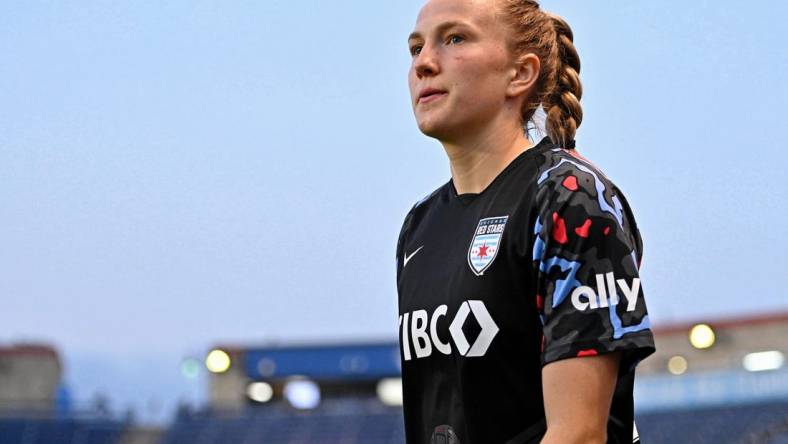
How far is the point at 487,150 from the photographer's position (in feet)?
10.0

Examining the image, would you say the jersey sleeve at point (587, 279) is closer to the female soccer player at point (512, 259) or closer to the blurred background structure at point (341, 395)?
the female soccer player at point (512, 259)

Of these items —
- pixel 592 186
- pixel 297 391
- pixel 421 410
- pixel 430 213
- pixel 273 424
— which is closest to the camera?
pixel 592 186

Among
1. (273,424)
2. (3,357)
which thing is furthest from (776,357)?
(3,357)

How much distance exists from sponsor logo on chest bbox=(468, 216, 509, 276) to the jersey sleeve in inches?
5.4

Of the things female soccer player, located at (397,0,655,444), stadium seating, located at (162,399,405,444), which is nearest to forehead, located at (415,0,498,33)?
Answer: female soccer player, located at (397,0,655,444)

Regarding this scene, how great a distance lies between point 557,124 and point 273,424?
28157 millimetres

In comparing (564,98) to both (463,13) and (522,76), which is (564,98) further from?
(463,13)

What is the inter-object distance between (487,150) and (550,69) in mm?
252

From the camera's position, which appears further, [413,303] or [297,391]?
[297,391]

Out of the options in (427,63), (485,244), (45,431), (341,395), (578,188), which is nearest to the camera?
(578,188)

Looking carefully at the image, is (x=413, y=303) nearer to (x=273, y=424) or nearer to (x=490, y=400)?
(x=490, y=400)

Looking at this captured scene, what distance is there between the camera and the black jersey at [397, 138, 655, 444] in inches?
103

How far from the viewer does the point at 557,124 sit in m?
3.08

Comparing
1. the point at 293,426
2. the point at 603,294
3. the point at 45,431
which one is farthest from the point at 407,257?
the point at 293,426
